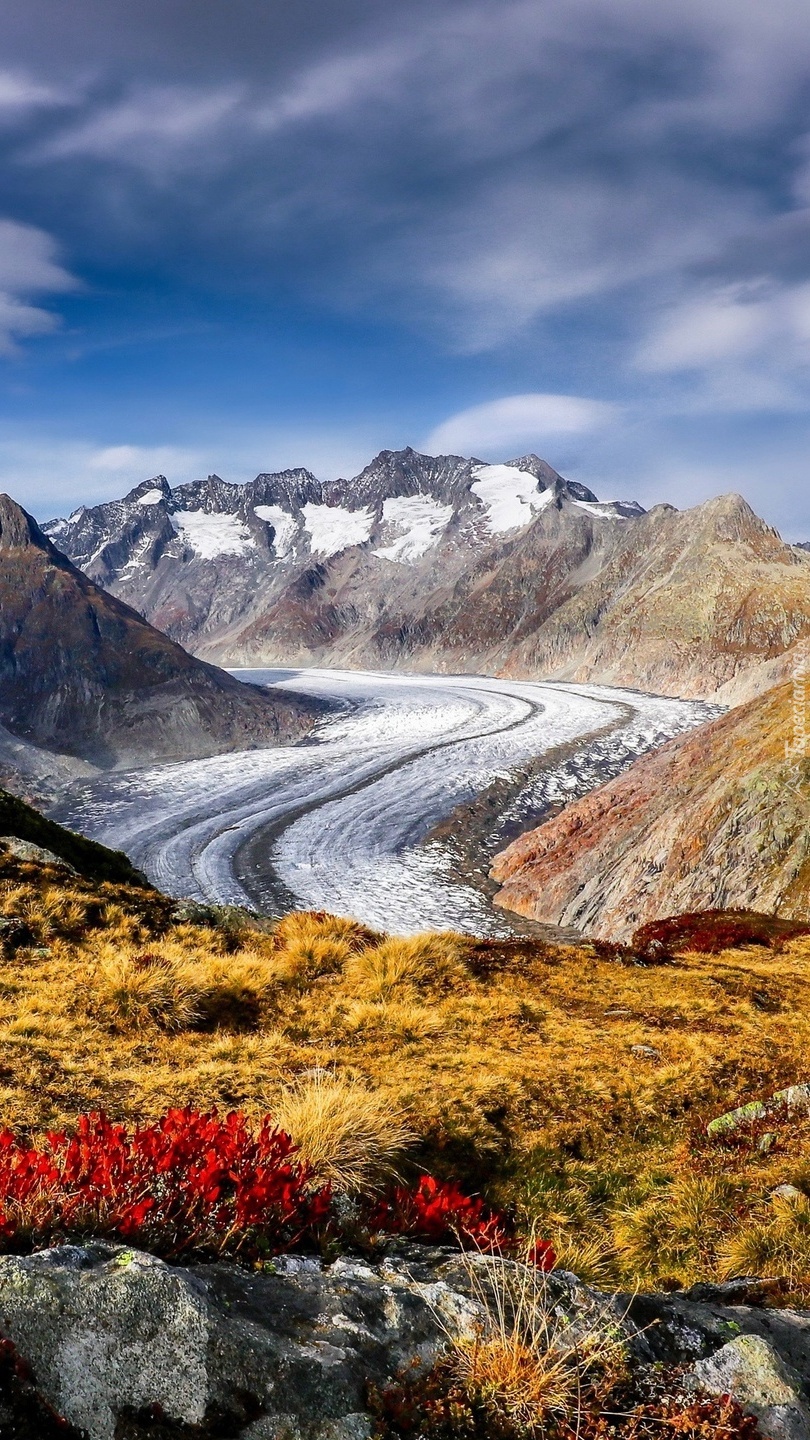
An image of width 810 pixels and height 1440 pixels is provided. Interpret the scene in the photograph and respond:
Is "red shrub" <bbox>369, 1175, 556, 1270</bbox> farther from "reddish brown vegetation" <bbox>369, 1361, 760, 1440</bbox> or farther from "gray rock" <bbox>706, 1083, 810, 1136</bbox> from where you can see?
Answer: "gray rock" <bbox>706, 1083, 810, 1136</bbox>

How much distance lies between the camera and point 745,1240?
229 inches

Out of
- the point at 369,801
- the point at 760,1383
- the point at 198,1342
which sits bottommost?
the point at 369,801

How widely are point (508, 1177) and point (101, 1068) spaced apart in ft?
13.7

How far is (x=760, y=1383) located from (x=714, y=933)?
16.7 metres

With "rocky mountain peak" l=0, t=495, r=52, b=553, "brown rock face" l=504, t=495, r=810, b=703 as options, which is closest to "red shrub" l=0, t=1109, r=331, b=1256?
"brown rock face" l=504, t=495, r=810, b=703

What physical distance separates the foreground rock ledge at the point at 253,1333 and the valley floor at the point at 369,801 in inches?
1735

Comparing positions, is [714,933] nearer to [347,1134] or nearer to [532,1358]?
[347,1134]

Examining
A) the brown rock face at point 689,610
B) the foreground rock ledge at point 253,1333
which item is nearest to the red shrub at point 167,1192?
the foreground rock ledge at point 253,1333

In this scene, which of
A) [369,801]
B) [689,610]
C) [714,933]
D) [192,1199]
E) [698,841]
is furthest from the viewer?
[689,610]

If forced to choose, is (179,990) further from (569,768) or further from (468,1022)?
(569,768)

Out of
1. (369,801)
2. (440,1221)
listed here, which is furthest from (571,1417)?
(369,801)

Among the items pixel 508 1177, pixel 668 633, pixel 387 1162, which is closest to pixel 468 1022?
pixel 508 1177

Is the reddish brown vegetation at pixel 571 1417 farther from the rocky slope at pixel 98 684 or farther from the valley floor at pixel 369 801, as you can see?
the rocky slope at pixel 98 684

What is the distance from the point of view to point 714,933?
733 inches
